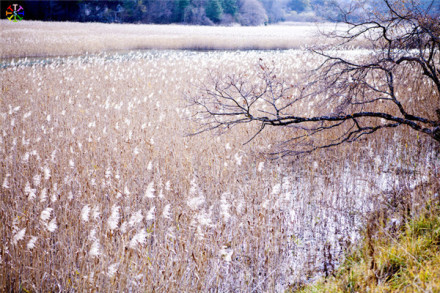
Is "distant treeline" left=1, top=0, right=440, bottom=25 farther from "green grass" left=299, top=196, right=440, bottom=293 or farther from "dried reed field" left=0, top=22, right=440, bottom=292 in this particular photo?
"green grass" left=299, top=196, right=440, bottom=293

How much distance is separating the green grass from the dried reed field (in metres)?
0.25

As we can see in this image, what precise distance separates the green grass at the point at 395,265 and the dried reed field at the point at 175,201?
254 millimetres

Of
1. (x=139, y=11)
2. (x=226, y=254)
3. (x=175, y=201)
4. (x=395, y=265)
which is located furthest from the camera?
(x=139, y=11)

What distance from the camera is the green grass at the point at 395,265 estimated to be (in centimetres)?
247

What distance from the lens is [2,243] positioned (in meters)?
3.11

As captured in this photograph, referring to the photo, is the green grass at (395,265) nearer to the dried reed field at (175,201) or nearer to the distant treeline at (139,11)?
the dried reed field at (175,201)

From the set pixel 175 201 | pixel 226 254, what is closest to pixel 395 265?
pixel 226 254

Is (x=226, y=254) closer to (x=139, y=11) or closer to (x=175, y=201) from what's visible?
(x=175, y=201)

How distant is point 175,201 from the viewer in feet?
13.6

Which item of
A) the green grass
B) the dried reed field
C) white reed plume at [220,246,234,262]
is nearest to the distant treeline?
the dried reed field

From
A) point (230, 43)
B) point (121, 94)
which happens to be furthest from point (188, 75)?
point (230, 43)

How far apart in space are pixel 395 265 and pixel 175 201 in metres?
2.46

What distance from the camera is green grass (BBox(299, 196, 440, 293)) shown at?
247cm

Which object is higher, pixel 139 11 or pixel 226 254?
pixel 139 11
